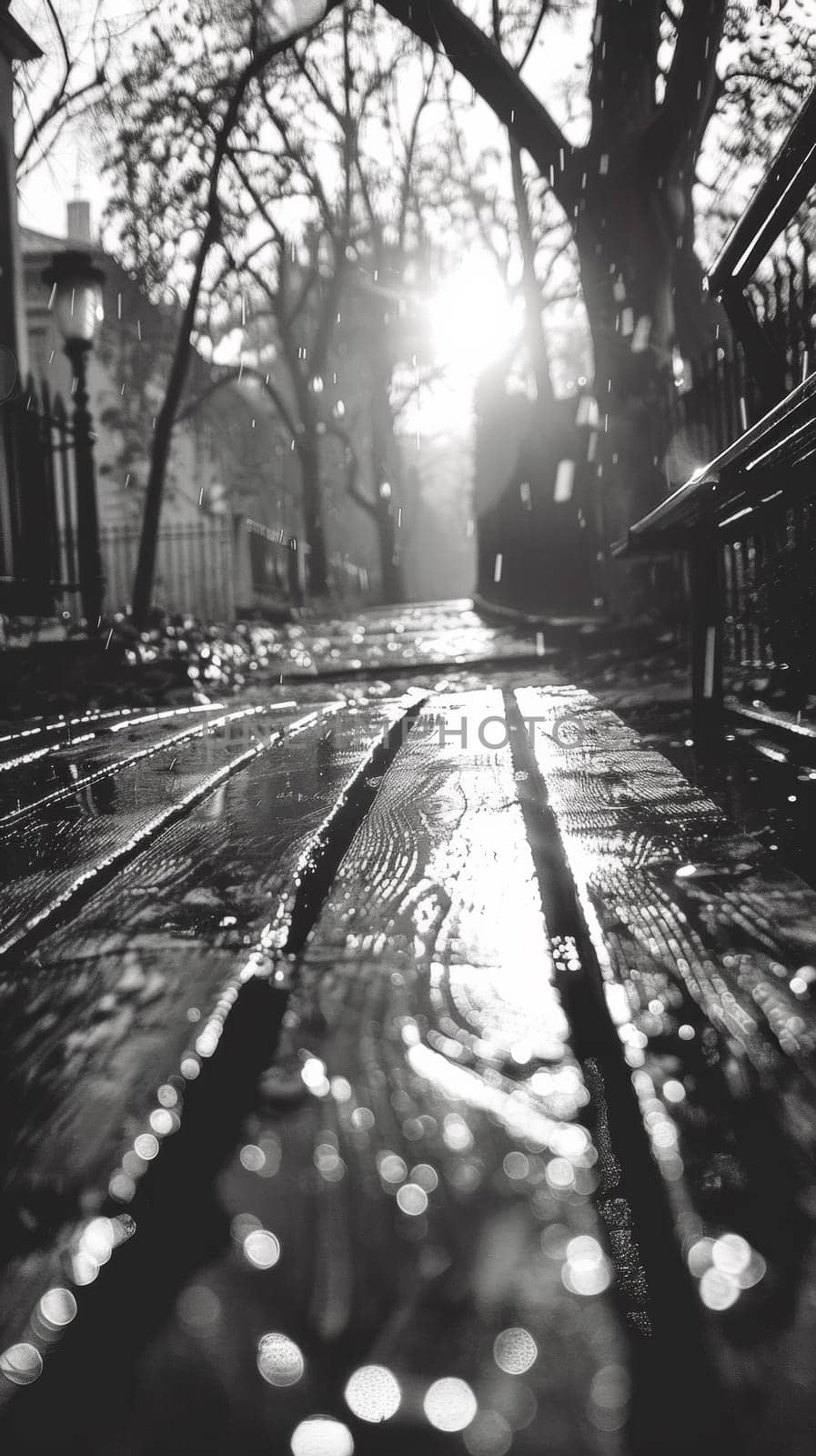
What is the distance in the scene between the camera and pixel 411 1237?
0.61 m

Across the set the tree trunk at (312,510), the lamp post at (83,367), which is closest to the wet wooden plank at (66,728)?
the lamp post at (83,367)

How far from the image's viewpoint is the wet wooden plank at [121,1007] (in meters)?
0.64

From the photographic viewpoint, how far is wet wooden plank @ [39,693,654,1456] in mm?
487

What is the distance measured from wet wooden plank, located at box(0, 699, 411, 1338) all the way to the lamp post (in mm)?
7277

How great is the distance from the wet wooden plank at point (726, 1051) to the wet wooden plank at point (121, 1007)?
13.9 inches

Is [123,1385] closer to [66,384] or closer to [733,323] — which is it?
[733,323]

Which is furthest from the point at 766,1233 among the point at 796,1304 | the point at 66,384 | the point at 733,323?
the point at 66,384

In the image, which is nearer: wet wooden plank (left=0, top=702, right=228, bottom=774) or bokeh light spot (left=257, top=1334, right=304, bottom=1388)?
bokeh light spot (left=257, top=1334, right=304, bottom=1388)

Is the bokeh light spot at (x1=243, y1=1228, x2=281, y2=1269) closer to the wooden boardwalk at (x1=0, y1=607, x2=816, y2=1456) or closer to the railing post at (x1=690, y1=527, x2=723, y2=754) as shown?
the wooden boardwalk at (x1=0, y1=607, x2=816, y2=1456)

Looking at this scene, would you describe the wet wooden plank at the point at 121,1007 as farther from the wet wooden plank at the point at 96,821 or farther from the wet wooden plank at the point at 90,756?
the wet wooden plank at the point at 90,756

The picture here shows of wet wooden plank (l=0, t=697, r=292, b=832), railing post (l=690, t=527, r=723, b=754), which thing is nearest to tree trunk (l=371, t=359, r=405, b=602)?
wet wooden plank (l=0, t=697, r=292, b=832)

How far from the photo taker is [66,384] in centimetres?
3469

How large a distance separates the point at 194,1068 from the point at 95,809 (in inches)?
51.5

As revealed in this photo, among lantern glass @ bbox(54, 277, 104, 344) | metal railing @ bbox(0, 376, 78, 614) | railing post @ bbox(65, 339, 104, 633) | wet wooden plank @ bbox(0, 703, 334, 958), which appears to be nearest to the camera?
wet wooden plank @ bbox(0, 703, 334, 958)
